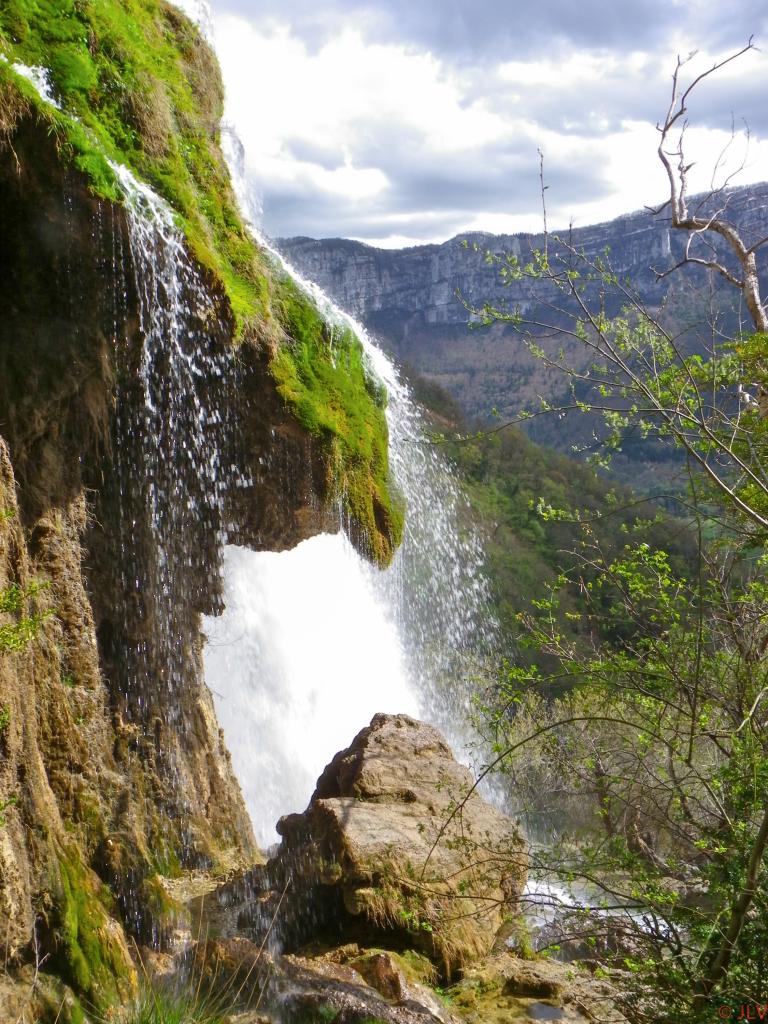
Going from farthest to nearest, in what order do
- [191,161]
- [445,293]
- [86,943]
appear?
[445,293], [191,161], [86,943]

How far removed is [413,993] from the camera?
17.0ft

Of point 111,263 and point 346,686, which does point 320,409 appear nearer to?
point 111,263

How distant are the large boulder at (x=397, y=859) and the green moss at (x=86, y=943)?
4.90ft

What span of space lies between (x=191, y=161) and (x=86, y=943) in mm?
6089

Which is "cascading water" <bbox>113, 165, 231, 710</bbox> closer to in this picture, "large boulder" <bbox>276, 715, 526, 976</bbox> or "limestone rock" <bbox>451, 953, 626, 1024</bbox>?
"large boulder" <bbox>276, 715, 526, 976</bbox>

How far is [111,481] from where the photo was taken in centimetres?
711

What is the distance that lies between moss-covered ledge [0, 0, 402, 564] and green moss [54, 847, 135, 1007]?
152 inches

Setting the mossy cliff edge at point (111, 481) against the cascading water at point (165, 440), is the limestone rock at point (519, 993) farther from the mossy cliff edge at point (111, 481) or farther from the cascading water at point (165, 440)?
the cascading water at point (165, 440)

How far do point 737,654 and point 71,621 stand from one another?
4.79 meters

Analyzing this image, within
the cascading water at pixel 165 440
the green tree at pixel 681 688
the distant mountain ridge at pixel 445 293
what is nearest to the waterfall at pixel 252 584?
the cascading water at pixel 165 440

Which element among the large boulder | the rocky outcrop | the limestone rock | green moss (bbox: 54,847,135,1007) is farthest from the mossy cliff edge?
the limestone rock

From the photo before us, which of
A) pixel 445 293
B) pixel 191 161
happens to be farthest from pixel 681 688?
pixel 445 293

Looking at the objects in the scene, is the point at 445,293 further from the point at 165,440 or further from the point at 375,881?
the point at 375,881

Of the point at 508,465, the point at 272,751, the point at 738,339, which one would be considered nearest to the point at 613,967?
the point at 738,339
